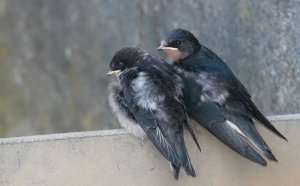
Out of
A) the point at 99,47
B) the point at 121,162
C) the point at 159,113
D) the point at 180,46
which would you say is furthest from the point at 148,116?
the point at 99,47

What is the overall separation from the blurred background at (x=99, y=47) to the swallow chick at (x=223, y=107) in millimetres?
623

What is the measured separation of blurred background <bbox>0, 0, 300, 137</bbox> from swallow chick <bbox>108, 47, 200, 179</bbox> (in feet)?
2.65

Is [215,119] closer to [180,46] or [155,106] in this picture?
[155,106]

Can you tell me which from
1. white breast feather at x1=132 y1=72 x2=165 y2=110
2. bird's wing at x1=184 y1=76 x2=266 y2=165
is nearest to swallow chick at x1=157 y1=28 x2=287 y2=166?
bird's wing at x1=184 y1=76 x2=266 y2=165

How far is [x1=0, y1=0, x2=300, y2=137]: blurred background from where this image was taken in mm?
3578

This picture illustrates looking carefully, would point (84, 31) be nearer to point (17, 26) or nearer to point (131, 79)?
point (17, 26)

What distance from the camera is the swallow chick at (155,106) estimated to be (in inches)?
97.7

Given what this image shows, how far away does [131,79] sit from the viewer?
108 inches

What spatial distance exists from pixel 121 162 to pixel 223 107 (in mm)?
410

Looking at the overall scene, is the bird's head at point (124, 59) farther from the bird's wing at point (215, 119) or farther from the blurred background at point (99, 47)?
the blurred background at point (99, 47)

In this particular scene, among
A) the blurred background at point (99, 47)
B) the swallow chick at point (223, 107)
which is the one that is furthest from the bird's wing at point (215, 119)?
the blurred background at point (99, 47)

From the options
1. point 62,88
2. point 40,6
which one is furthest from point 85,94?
point 40,6

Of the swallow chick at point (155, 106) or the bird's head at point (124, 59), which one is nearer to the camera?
the swallow chick at point (155, 106)

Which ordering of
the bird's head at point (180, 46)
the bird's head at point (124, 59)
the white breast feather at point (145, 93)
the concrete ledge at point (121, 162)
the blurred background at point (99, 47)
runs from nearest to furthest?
the concrete ledge at point (121, 162) < the white breast feather at point (145, 93) < the bird's head at point (124, 59) < the bird's head at point (180, 46) < the blurred background at point (99, 47)
